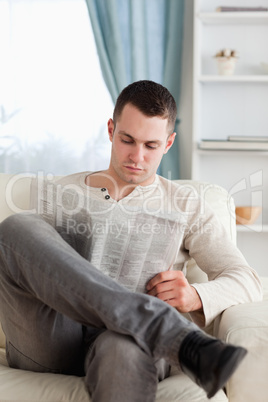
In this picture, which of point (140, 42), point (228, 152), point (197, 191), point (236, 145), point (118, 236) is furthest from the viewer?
point (140, 42)

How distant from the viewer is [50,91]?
3355 millimetres

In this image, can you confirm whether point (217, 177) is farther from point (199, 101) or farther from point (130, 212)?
point (130, 212)

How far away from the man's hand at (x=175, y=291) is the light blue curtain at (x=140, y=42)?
169cm

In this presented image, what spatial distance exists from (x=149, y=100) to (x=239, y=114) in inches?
62.0

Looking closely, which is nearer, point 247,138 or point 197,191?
point 197,191

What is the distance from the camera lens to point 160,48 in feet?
10.6

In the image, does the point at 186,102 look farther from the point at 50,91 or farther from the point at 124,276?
the point at 124,276

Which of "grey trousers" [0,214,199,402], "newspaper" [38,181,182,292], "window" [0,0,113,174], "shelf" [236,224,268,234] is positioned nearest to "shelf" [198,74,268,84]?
"window" [0,0,113,174]

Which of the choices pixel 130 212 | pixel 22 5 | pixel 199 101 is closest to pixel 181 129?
pixel 199 101

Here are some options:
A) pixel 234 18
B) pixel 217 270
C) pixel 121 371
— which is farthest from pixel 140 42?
pixel 121 371

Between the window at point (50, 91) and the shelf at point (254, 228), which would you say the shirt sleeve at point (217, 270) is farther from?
the window at point (50, 91)

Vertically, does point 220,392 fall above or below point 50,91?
below

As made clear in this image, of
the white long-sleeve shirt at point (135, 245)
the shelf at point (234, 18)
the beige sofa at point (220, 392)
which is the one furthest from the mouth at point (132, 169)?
the shelf at point (234, 18)

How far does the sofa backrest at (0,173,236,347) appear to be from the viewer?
187 centimetres
